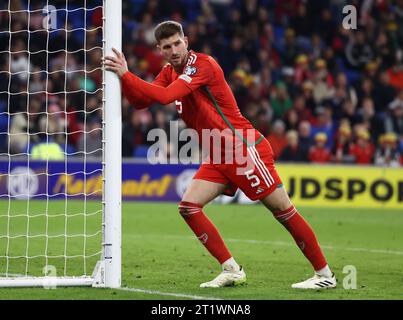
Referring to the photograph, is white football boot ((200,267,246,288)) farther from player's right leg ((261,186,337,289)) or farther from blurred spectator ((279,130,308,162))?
blurred spectator ((279,130,308,162))

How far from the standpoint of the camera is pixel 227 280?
767 cm

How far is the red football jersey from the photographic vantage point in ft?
24.4

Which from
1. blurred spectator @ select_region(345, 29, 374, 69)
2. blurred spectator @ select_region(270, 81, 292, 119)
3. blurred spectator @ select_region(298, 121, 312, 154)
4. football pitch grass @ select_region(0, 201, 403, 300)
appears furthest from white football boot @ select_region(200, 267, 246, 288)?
blurred spectator @ select_region(345, 29, 374, 69)

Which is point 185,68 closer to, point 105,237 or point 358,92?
point 105,237

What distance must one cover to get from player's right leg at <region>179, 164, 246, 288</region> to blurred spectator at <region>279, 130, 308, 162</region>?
10881mm

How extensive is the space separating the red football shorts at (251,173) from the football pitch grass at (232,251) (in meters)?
0.84

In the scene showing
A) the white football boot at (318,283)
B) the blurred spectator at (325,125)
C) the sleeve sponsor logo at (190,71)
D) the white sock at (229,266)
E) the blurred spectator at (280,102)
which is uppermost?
the blurred spectator at (280,102)

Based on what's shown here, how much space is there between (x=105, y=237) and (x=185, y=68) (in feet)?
4.99

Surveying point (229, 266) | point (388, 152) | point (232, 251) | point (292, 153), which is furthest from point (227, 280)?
point (388, 152)

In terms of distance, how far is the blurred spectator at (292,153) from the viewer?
18.5 m

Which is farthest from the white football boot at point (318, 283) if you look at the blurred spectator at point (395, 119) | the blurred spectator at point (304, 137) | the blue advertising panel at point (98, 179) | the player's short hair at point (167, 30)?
the blurred spectator at point (395, 119)

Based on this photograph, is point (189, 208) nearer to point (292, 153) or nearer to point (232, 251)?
point (232, 251)

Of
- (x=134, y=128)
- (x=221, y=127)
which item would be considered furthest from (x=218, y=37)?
(x=221, y=127)

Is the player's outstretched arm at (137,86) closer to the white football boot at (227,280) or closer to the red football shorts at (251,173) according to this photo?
the red football shorts at (251,173)
